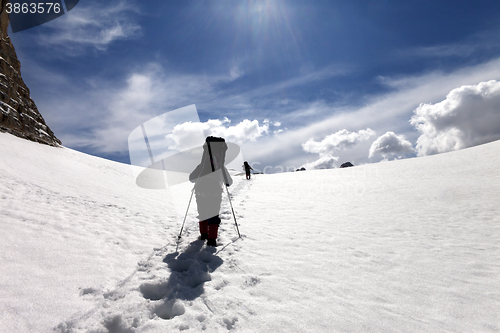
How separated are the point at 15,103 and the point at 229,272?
29.9m

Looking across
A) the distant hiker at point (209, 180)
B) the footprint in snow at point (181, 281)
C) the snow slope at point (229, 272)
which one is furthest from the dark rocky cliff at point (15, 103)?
the footprint in snow at point (181, 281)

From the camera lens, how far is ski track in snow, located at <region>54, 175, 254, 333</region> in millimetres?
2525

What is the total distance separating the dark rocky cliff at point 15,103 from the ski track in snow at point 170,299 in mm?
22364

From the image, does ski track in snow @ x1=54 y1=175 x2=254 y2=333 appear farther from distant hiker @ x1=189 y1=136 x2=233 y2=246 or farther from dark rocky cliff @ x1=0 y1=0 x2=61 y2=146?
dark rocky cliff @ x1=0 y1=0 x2=61 y2=146

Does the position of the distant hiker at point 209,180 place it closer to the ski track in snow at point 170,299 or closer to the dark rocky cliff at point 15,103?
the ski track in snow at point 170,299

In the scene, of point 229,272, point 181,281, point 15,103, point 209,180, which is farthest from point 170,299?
point 15,103

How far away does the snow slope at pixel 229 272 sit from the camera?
2662mm

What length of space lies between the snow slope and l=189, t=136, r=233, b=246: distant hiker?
2.47ft

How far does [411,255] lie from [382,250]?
23.4 inches

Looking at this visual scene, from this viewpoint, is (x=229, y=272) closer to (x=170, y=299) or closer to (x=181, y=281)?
(x=181, y=281)

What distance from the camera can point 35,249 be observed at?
138 inches

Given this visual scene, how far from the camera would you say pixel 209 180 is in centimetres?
558

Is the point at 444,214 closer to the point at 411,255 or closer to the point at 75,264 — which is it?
the point at 411,255

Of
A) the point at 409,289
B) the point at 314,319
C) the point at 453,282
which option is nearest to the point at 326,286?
the point at 314,319
